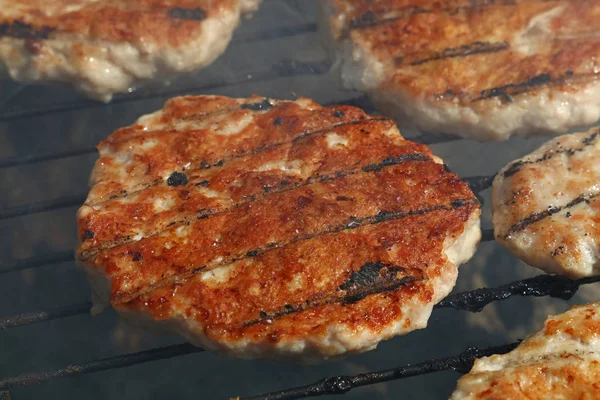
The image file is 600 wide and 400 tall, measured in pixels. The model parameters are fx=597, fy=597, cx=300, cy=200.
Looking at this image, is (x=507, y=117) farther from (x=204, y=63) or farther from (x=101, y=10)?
(x=101, y=10)

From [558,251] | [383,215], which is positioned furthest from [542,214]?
[383,215]

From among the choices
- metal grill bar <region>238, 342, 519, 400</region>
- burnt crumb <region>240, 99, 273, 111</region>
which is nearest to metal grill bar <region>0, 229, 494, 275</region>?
metal grill bar <region>238, 342, 519, 400</region>

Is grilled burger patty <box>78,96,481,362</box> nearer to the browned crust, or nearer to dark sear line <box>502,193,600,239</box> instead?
dark sear line <box>502,193,600,239</box>

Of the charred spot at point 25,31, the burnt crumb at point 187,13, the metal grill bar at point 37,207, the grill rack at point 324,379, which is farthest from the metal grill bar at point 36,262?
the burnt crumb at point 187,13

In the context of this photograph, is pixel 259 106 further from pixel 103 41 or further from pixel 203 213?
pixel 103 41

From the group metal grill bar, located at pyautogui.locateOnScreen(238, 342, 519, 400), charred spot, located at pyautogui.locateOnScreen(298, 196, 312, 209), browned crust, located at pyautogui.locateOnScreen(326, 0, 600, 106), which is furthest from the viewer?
browned crust, located at pyautogui.locateOnScreen(326, 0, 600, 106)

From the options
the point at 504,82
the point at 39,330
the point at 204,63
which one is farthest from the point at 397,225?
the point at 39,330

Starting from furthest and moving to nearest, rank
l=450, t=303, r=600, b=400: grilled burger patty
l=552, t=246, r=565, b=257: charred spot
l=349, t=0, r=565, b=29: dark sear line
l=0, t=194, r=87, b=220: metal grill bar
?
l=349, t=0, r=565, b=29: dark sear line
l=0, t=194, r=87, b=220: metal grill bar
l=552, t=246, r=565, b=257: charred spot
l=450, t=303, r=600, b=400: grilled burger patty
